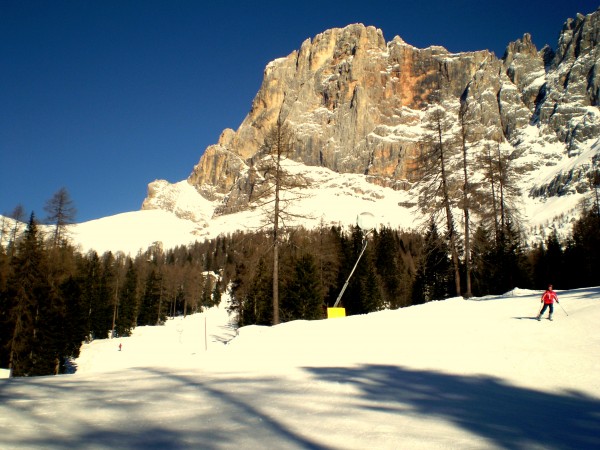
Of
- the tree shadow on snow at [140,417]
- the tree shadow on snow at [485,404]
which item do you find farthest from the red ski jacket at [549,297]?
the tree shadow on snow at [140,417]

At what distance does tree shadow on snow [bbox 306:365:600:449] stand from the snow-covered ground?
0.8 inches

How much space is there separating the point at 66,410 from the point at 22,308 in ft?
87.7

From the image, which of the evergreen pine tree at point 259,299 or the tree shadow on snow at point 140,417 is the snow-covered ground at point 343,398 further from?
the evergreen pine tree at point 259,299

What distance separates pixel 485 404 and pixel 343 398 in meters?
1.91

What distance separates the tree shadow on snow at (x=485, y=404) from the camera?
4145 millimetres

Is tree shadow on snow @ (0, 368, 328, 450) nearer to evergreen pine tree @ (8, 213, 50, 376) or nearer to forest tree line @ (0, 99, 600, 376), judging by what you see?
forest tree line @ (0, 99, 600, 376)

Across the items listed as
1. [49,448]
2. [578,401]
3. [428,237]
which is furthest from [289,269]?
[49,448]

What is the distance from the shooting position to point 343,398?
5.21m

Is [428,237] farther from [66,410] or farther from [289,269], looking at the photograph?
[66,410]

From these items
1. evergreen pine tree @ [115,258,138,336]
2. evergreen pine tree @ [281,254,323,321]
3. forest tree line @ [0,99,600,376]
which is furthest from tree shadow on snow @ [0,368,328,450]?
evergreen pine tree @ [115,258,138,336]

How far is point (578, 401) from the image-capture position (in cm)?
612

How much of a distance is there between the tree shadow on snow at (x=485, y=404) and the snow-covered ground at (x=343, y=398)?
0.8 inches

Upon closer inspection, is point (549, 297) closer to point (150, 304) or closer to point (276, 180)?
point (276, 180)

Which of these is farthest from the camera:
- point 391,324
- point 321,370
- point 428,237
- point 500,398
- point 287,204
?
point 428,237
